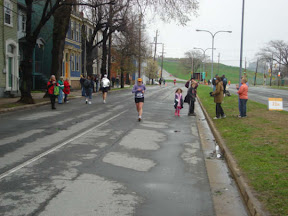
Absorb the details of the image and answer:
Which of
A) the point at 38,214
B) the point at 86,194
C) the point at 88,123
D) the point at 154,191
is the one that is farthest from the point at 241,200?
the point at 88,123

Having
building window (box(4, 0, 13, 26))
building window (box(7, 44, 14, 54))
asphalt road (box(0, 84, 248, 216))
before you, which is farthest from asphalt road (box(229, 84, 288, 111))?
building window (box(4, 0, 13, 26))

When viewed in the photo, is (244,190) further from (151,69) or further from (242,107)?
(151,69)

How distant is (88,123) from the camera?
13.5 m

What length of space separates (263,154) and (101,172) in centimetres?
→ 365

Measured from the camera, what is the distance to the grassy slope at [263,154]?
16.9 feet

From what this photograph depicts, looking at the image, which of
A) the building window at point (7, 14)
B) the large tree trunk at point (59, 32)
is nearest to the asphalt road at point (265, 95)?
the large tree trunk at point (59, 32)

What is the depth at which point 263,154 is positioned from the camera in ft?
26.2

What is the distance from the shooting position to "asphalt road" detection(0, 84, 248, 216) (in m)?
4.93

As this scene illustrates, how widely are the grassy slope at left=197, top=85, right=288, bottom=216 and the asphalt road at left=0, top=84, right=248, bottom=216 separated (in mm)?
790

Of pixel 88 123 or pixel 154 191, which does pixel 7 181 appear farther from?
pixel 88 123

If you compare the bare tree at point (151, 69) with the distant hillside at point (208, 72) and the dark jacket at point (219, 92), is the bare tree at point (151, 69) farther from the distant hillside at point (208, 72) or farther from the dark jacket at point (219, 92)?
the dark jacket at point (219, 92)

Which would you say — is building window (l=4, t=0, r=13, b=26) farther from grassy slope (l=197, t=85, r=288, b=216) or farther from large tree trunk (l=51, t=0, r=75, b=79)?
grassy slope (l=197, t=85, r=288, b=216)

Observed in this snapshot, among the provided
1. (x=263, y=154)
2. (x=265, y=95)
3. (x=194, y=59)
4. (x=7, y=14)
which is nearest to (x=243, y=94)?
(x=263, y=154)

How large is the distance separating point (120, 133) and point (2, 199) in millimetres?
6504
